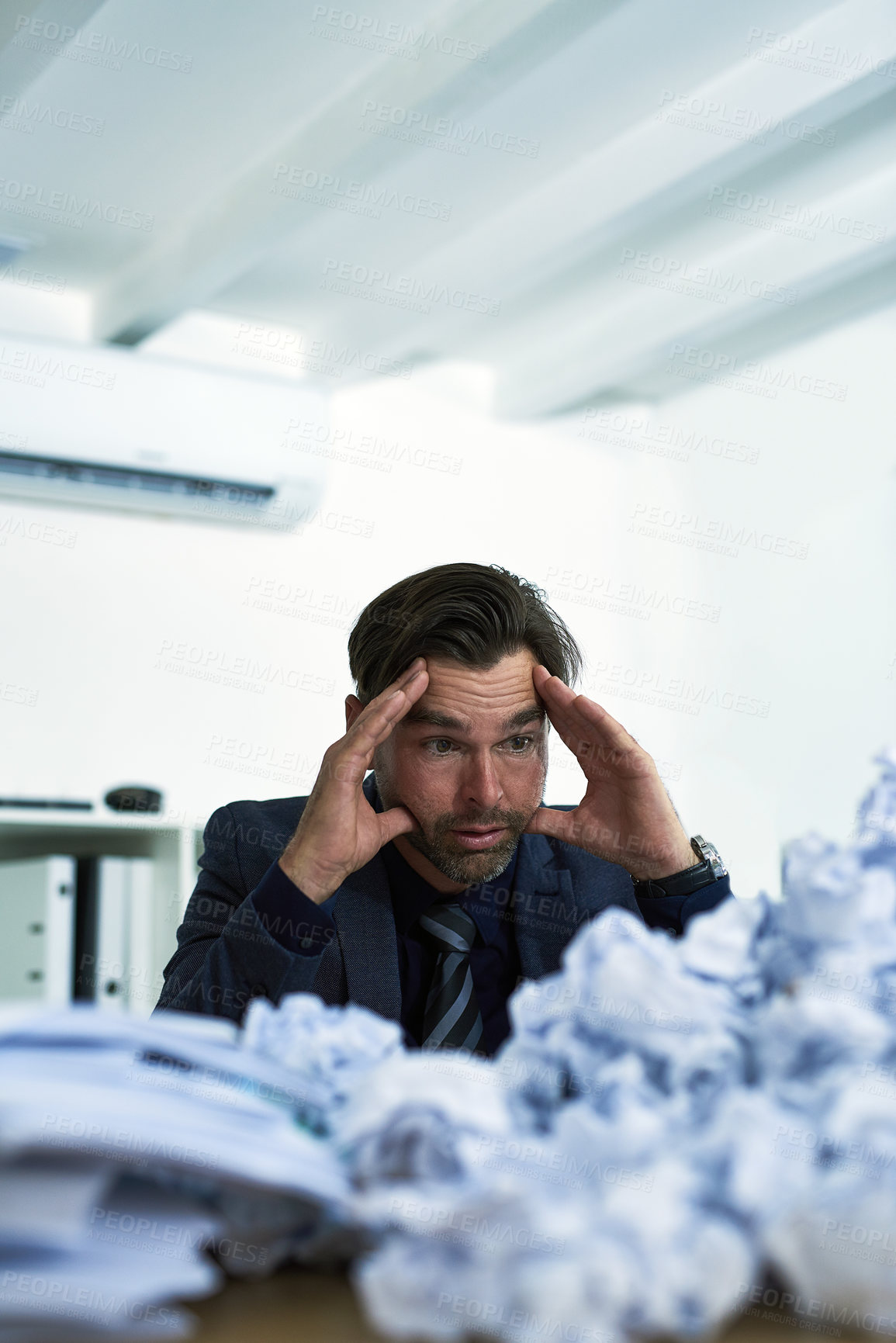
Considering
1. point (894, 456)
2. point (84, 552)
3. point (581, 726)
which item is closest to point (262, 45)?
point (84, 552)

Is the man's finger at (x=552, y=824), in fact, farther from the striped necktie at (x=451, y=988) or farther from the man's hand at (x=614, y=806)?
the striped necktie at (x=451, y=988)

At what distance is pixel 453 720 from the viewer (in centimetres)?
159

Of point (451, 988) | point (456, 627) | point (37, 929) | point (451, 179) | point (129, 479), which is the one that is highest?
point (451, 179)

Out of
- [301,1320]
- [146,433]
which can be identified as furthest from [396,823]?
[146,433]

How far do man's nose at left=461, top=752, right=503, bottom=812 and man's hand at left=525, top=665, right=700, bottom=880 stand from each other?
0.32 ft

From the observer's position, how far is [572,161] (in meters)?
3.13

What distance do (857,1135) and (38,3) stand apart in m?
2.55

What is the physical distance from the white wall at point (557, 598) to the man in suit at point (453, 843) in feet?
6.22

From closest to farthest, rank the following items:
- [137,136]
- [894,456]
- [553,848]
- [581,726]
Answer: [581,726], [553,848], [137,136], [894,456]

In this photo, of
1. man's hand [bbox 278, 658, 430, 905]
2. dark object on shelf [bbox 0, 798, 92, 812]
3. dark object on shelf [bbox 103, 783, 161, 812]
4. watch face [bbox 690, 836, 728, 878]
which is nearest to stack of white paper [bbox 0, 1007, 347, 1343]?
man's hand [bbox 278, 658, 430, 905]

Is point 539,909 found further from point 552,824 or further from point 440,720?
point 440,720

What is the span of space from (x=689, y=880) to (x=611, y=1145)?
1038 mm

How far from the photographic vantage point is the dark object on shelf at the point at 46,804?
3.02 metres

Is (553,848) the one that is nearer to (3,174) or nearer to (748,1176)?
(748,1176)
